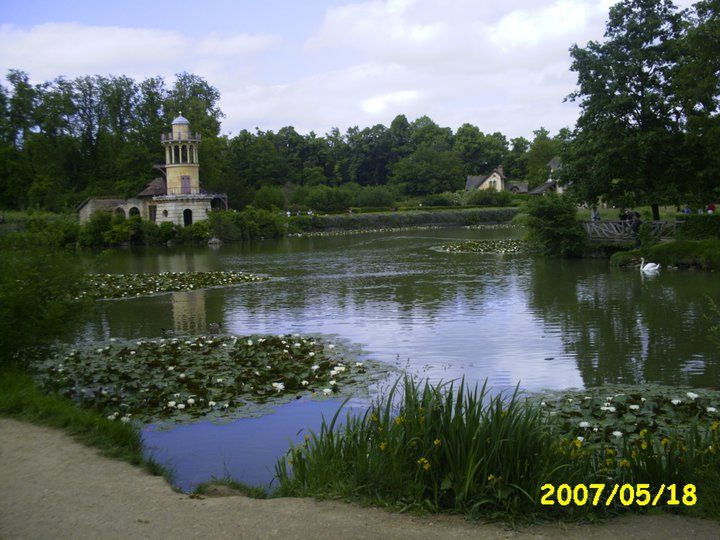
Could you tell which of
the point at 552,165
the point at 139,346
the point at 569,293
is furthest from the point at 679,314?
the point at 552,165

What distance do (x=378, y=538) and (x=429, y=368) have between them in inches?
296

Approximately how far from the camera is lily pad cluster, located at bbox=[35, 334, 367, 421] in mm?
10438

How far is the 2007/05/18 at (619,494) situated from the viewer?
573 centimetres

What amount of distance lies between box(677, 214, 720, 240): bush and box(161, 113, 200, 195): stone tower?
4910 cm

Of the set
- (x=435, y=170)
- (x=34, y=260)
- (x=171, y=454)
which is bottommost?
(x=171, y=454)

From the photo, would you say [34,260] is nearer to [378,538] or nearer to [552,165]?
[378,538]

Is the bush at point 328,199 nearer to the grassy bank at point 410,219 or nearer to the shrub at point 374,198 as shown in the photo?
the shrub at point 374,198

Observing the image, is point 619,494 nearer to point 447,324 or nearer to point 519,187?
point 447,324

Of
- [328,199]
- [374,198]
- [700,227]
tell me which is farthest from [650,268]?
[374,198]

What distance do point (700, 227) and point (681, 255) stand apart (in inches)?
99.9

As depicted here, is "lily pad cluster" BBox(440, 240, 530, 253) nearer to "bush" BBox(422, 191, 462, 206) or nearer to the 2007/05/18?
the 2007/05/18

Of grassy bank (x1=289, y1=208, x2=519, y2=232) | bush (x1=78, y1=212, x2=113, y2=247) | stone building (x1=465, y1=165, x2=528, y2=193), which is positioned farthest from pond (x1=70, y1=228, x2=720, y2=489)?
stone building (x1=465, y1=165, x2=528, y2=193)

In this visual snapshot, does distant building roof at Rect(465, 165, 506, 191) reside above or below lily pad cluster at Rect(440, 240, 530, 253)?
above

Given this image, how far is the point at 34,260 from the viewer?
11469mm
